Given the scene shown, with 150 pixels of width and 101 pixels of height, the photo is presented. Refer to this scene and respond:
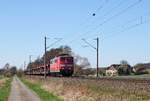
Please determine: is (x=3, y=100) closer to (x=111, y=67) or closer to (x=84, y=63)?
(x=111, y=67)

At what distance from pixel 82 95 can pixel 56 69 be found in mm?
50257

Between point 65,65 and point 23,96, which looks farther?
point 65,65

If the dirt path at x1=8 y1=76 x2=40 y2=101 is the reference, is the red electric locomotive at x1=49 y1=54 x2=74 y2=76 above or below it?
above

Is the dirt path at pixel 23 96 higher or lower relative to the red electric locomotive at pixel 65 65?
lower

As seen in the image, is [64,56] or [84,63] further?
[84,63]

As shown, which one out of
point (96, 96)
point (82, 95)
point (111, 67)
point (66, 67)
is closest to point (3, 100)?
point (82, 95)

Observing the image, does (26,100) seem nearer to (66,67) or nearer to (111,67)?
(66,67)

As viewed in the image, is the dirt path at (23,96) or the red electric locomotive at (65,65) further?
the red electric locomotive at (65,65)

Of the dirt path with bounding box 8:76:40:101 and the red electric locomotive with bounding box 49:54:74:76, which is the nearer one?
the dirt path with bounding box 8:76:40:101

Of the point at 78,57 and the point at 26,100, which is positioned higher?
the point at 78,57

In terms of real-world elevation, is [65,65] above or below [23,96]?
above

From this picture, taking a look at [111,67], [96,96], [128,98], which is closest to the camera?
[128,98]

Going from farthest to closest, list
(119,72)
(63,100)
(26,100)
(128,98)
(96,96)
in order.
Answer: (119,72)
(26,100)
(63,100)
(96,96)
(128,98)

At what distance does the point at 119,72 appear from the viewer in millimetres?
108625
